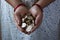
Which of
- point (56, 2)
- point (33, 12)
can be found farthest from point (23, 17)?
point (56, 2)

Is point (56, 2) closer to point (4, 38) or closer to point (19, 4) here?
point (19, 4)

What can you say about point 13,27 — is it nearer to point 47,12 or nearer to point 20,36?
point 20,36

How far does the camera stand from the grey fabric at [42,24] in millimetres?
753

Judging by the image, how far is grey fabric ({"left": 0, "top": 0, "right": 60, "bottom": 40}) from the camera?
75 centimetres

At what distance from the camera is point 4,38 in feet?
2.86

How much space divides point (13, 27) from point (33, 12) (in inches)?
5.6

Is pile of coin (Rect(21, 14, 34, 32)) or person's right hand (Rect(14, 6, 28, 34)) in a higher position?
person's right hand (Rect(14, 6, 28, 34))

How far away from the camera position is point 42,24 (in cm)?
77

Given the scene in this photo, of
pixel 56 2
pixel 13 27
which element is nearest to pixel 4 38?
pixel 13 27

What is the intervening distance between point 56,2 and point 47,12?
0.21 ft

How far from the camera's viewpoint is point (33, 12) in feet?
2.36

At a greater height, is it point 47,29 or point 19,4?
point 19,4

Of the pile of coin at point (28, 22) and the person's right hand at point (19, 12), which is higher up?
the person's right hand at point (19, 12)

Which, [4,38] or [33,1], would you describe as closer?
[33,1]
